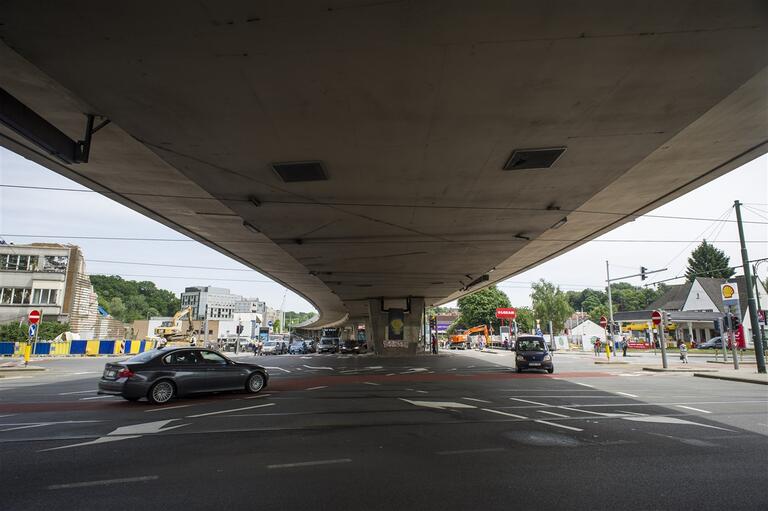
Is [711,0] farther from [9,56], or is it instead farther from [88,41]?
[9,56]

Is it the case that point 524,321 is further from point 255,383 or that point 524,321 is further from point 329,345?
point 255,383

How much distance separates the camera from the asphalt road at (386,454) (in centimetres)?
468

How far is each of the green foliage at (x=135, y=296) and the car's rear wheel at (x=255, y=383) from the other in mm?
98255

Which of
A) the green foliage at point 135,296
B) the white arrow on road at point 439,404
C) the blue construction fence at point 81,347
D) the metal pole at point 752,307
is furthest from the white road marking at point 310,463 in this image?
the green foliage at point 135,296

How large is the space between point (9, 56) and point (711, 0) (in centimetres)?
1032

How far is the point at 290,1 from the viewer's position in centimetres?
541

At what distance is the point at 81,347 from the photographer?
43.0m

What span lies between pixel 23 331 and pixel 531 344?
165 ft

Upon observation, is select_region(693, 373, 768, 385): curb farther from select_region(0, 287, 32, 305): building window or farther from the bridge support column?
select_region(0, 287, 32, 305): building window

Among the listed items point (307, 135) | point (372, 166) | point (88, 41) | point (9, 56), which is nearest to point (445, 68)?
point (307, 135)

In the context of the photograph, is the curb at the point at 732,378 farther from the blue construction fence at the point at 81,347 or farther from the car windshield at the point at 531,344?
the blue construction fence at the point at 81,347

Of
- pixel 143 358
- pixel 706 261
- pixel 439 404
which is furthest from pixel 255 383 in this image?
pixel 706 261

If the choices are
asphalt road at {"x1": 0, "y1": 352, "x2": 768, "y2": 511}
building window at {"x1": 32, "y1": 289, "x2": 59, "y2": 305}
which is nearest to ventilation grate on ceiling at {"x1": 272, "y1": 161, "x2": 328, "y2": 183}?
asphalt road at {"x1": 0, "y1": 352, "x2": 768, "y2": 511}

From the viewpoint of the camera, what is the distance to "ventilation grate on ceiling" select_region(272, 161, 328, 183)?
1059cm
